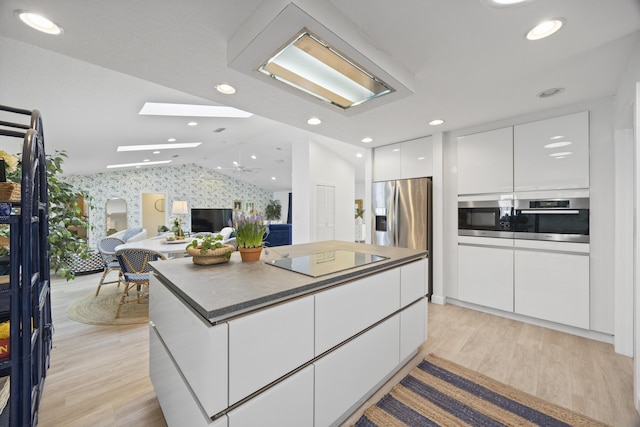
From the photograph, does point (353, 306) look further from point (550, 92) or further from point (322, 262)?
point (550, 92)

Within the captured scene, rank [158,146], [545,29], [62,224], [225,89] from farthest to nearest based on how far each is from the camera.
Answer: [158,146], [225,89], [62,224], [545,29]

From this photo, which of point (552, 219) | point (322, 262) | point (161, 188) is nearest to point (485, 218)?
point (552, 219)

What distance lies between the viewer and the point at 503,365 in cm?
214

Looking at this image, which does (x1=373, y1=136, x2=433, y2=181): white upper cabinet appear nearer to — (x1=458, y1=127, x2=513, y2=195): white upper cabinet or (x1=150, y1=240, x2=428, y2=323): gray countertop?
(x1=458, y1=127, x2=513, y2=195): white upper cabinet

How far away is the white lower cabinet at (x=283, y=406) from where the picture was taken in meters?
1.06

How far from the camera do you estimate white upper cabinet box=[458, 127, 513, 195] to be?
3005mm

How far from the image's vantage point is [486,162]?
316 cm

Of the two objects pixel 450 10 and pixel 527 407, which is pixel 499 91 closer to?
pixel 450 10

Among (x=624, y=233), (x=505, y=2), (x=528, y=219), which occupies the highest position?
(x=505, y=2)

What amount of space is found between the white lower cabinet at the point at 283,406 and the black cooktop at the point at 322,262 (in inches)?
19.2

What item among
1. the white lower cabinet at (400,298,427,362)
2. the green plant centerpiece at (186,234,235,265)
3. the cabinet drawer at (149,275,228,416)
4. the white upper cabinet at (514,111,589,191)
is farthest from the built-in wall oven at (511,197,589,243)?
the cabinet drawer at (149,275,228,416)

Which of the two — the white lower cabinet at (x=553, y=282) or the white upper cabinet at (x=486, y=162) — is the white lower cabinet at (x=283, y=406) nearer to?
the white lower cabinet at (x=553, y=282)

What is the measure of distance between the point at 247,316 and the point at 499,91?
2.68 m

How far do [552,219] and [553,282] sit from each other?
25.7 inches
